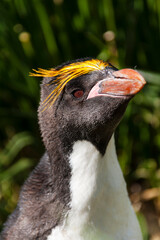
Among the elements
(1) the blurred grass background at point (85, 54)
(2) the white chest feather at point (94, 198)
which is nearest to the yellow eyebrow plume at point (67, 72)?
Result: (2) the white chest feather at point (94, 198)

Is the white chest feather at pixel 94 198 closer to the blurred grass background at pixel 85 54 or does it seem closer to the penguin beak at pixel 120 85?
the penguin beak at pixel 120 85

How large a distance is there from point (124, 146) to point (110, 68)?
5.04 ft

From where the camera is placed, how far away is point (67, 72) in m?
1.90

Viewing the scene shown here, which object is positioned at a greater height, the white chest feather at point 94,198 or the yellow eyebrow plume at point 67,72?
the yellow eyebrow plume at point 67,72

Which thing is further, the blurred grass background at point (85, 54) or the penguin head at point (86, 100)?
the blurred grass background at point (85, 54)

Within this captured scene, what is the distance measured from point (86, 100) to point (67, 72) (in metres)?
0.16

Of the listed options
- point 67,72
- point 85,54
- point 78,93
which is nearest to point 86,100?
point 78,93

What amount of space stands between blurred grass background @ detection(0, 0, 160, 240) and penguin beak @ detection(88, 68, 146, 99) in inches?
47.7

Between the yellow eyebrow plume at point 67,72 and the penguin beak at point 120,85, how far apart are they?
8 cm

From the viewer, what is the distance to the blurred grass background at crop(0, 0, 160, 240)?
3.13 m

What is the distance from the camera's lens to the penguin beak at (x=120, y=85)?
1719 millimetres

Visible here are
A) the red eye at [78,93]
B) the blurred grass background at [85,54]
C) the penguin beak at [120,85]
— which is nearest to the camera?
the penguin beak at [120,85]

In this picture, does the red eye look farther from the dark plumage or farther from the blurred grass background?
the blurred grass background

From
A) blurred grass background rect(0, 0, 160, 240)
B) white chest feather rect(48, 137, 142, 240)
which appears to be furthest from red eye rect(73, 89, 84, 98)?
blurred grass background rect(0, 0, 160, 240)
